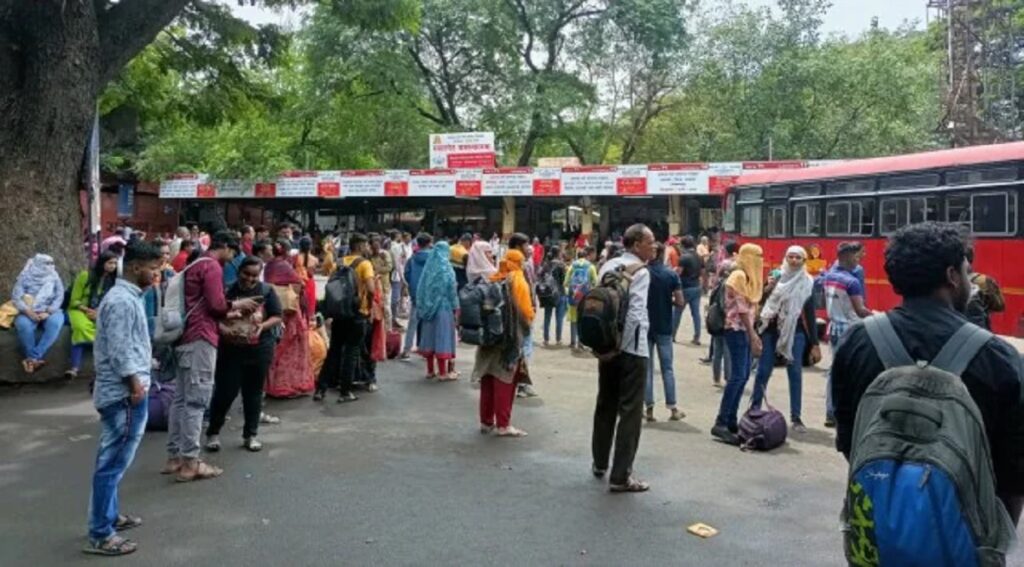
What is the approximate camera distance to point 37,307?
328 inches

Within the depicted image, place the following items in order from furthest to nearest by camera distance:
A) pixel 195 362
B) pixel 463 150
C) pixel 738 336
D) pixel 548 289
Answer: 1. pixel 463 150
2. pixel 548 289
3. pixel 738 336
4. pixel 195 362

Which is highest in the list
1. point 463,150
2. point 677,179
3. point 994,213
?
point 463,150

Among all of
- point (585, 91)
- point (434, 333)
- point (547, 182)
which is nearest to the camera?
point (434, 333)

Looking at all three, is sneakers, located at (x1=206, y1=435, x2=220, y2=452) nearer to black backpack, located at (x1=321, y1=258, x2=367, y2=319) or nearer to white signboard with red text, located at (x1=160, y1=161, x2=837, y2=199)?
black backpack, located at (x1=321, y1=258, x2=367, y2=319)

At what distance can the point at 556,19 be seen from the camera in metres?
32.4

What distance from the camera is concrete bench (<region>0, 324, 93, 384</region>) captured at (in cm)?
820

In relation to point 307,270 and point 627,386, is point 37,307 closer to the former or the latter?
point 307,270

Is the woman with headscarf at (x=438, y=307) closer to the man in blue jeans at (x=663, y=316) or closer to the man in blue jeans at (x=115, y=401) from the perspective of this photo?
the man in blue jeans at (x=663, y=316)

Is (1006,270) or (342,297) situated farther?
(1006,270)

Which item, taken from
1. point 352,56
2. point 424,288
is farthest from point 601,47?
point 424,288

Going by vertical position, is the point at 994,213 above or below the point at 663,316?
above

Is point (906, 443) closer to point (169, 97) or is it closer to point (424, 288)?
point (424, 288)

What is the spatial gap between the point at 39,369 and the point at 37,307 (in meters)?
0.66

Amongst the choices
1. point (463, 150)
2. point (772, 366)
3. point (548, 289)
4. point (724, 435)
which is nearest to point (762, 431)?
point (724, 435)
